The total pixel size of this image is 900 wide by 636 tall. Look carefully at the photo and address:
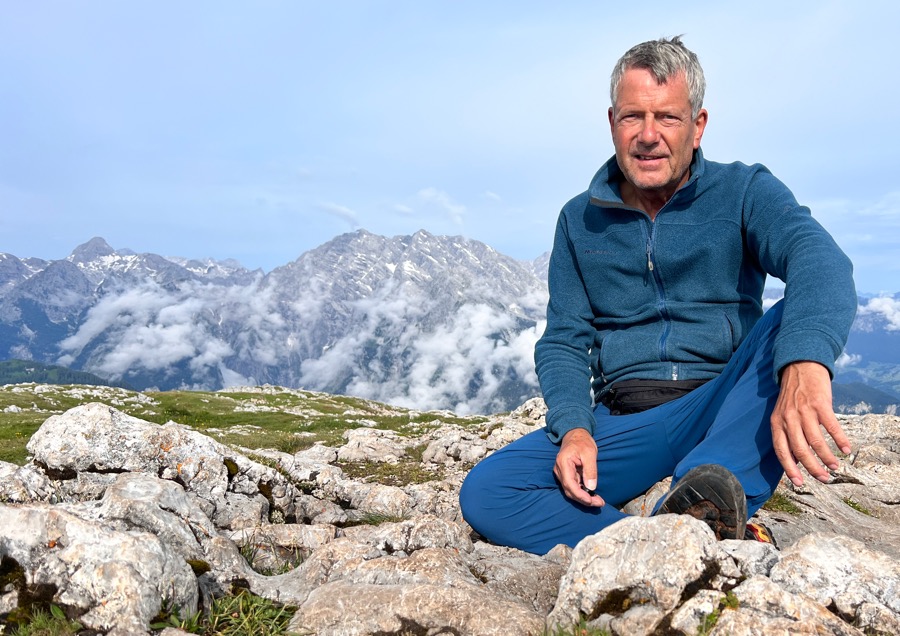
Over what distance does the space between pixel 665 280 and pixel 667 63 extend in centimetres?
248

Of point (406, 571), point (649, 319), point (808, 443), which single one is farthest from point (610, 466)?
point (406, 571)

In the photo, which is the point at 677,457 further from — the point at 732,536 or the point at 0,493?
the point at 0,493

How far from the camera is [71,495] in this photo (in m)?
7.93

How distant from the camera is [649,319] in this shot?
7234mm

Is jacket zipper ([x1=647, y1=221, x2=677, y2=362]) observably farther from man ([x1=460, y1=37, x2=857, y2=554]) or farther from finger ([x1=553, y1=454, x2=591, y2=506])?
finger ([x1=553, y1=454, x2=591, y2=506])

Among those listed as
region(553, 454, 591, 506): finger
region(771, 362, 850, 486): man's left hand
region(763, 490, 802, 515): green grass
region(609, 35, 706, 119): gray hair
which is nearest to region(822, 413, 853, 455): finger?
region(771, 362, 850, 486): man's left hand

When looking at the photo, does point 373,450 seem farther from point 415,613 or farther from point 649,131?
point 415,613

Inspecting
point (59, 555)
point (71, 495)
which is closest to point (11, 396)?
point (71, 495)

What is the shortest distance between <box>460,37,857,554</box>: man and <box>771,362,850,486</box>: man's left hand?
2.71 ft

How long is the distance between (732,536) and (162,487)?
571 centimetres

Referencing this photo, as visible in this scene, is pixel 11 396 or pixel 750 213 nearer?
pixel 750 213

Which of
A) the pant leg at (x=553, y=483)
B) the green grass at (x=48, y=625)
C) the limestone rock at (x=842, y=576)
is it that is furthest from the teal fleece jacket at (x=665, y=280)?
the green grass at (x=48, y=625)

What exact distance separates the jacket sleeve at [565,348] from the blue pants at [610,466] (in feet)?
1.18

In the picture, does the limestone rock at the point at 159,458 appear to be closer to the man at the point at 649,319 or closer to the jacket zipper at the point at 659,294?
the man at the point at 649,319
